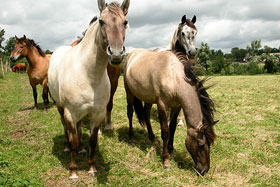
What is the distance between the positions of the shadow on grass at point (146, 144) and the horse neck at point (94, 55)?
2147 millimetres

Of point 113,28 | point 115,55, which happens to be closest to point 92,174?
point 115,55

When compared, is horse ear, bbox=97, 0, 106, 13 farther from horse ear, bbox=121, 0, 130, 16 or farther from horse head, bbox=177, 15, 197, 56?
horse head, bbox=177, 15, 197, 56

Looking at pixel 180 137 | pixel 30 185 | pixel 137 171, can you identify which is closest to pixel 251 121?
pixel 180 137

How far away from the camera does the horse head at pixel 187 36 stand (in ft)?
16.0

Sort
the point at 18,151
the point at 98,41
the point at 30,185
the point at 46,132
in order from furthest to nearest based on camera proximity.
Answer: the point at 46,132
the point at 18,151
the point at 98,41
the point at 30,185

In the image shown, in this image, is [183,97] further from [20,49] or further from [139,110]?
[20,49]

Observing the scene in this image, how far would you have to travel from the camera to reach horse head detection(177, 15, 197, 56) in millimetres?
4887

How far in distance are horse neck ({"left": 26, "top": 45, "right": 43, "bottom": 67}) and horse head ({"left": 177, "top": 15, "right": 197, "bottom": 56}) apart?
540 cm

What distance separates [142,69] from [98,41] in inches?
59.8

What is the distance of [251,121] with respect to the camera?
5.75m

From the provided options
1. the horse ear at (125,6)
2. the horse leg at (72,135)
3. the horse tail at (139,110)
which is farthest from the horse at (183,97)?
the horse leg at (72,135)

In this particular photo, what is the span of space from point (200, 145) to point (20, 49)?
7.31 metres

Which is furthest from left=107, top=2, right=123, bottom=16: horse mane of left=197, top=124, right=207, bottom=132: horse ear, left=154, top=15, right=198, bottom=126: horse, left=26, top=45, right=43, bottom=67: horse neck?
left=26, top=45, right=43, bottom=67: horse neck

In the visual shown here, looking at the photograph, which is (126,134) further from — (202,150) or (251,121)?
(251,121)
